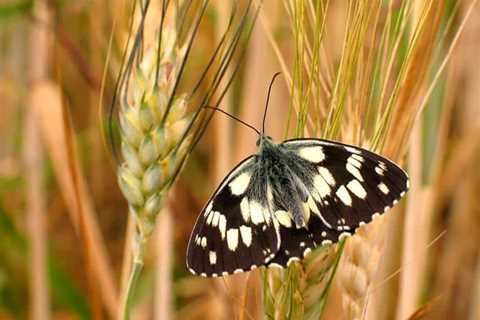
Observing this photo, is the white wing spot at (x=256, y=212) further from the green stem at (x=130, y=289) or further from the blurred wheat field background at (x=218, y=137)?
the green stem at (x=130, y=289)

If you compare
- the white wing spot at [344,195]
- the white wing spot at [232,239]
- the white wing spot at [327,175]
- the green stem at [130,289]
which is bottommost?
the green stem at [130,289]

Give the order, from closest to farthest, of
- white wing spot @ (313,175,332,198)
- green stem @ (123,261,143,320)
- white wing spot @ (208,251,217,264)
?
green stem @ (123,261,143,320), white wing spot @ (208,251,217,264), white wing spot @ (313,175,332,198)

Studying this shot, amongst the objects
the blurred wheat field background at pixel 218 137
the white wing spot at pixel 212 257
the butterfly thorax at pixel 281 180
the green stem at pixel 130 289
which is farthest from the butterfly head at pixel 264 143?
the green stem at pixel 130 289

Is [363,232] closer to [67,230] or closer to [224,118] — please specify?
[224,118]

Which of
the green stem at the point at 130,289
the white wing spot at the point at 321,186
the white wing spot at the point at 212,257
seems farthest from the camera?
the white wing spot at the point at 321,186

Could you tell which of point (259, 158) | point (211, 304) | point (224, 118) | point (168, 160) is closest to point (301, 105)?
point (168, 160)

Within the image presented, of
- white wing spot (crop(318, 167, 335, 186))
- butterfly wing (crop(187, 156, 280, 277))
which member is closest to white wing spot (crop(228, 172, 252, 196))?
butterfly wing (crop(187, 156, 280, 277))

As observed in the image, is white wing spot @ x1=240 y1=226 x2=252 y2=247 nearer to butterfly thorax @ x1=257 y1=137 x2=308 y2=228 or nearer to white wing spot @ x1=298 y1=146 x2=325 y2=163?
→ butterfly thorax @ x1=257 y1=137 x2=308 y2=228

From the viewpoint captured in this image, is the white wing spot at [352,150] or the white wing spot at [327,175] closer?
the white wing spot at [352,150]
